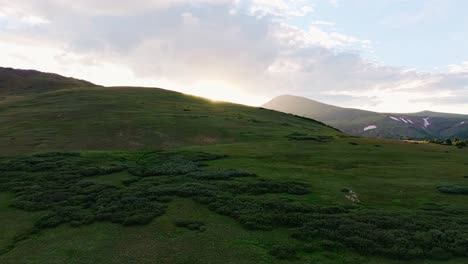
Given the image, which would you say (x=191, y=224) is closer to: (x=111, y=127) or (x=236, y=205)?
(x=236, y=205)

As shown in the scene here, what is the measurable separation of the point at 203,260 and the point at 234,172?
19.4 meters

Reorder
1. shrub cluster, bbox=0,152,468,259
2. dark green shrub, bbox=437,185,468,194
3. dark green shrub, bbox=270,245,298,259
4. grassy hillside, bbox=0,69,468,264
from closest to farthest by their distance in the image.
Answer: dark green shrub, bbox=270,245,298,259 → grassy hillside, bbox=0,69,468,264 → shrub cluster, bbox=0,152,468,259 → dark green shrub, bbox=437,185,468,194

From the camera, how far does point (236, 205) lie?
27.5m

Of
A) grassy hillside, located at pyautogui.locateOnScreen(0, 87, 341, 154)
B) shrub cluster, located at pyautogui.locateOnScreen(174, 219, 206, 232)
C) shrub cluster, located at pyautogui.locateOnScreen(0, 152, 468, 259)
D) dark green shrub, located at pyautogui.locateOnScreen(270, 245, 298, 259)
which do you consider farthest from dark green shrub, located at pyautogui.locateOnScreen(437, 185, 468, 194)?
grassy hillside, located at pyautogui.locateOnScreen(0, 87, 341, 154)

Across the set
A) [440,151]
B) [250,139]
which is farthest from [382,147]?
[250,139]

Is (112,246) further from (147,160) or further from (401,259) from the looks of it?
(147,160)

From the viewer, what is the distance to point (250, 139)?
2800 inches

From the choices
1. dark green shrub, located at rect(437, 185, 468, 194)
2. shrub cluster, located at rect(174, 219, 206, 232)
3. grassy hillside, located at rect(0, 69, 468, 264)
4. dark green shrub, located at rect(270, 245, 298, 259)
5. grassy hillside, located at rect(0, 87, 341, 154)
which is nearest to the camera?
dark green shrub, located at rect(270, 245, 298, 259)

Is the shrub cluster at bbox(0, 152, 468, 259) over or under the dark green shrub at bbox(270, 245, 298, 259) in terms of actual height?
over

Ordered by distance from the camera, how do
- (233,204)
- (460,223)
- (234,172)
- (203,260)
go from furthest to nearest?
(234,172)
(233,204)
(460,223)
(203,260)

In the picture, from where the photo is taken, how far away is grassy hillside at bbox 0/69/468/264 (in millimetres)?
20391

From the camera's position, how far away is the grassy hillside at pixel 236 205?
20391 mm

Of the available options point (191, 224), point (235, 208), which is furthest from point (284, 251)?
point (235, 208)

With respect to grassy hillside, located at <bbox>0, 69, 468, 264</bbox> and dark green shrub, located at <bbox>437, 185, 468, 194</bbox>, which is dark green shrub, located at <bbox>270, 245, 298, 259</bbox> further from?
dark green shrub, located at <bbox>437, 185, 468, 194</bbox>
